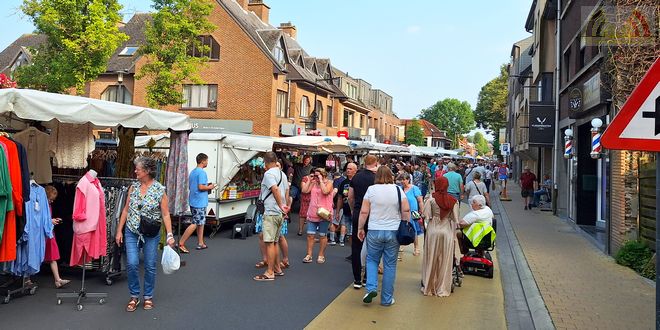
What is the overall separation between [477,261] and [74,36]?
17.1 m

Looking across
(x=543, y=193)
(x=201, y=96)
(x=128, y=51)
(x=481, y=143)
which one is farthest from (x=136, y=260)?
(x=481, y=143)

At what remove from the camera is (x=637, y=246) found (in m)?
8.64

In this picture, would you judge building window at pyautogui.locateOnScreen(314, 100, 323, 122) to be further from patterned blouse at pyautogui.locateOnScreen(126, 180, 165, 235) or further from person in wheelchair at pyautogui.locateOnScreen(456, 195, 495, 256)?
patterned blouse at pyautogui.locateOnScreen(126, 180, 165, 235)

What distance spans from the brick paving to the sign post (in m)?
3.19

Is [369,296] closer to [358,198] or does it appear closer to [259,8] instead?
[358,198]

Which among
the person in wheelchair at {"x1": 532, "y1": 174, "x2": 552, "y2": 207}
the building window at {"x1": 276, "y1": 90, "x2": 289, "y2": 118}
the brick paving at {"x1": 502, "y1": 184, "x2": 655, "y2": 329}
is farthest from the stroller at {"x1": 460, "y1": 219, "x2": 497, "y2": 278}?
A: the building window at {"x1": 276, "y1": 90, "x2": 289, "y2": 118}

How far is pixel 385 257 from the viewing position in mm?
6133

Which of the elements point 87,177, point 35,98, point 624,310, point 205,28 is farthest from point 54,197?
point 205,28

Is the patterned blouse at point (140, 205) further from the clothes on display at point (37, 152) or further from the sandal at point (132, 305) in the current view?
the clothes on display at point (37, 152)

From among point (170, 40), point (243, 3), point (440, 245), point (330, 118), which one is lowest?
point (440, 245)

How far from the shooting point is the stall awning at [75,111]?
18.6 feet

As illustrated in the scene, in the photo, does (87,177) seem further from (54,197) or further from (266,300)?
(266,300)

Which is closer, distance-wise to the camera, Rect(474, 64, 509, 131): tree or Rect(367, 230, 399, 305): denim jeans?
Rect(367, 230, 399, 305): denim jeans

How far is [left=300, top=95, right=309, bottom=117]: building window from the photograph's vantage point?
32.8 metres
